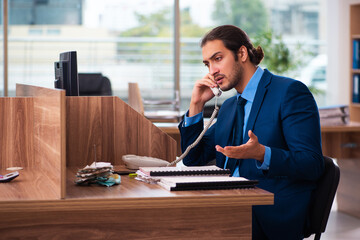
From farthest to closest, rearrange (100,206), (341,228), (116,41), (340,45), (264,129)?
(116,41)
(340,45)
(341,228)
(264,129)
(100,206)

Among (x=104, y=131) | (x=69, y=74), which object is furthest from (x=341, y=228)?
(x=69, y=74)

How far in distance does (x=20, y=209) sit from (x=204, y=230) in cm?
52

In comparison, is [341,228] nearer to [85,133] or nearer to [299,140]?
[299,140]

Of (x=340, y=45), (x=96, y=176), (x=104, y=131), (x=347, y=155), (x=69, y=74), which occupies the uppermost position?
(x=340, y=45)

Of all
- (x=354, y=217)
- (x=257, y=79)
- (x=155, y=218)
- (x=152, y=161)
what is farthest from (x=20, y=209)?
(x=354, y=217)

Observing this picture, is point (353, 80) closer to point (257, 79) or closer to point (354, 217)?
point (354, 217)

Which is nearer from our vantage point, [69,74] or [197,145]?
[69,74]

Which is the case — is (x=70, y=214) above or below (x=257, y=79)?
below

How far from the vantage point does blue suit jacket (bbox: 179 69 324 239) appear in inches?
75.1

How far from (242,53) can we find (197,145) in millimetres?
443

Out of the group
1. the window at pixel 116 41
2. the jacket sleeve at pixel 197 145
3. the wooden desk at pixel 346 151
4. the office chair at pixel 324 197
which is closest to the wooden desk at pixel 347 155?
the wooden desk at pixel 346 151

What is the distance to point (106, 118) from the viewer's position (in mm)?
2215

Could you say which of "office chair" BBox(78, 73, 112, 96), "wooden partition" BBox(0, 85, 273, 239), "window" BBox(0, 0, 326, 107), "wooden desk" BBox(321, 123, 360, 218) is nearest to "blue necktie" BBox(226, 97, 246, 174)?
"wooden partition" BBox(0, 85, 273, 239)

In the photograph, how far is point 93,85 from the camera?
15.7 feet
